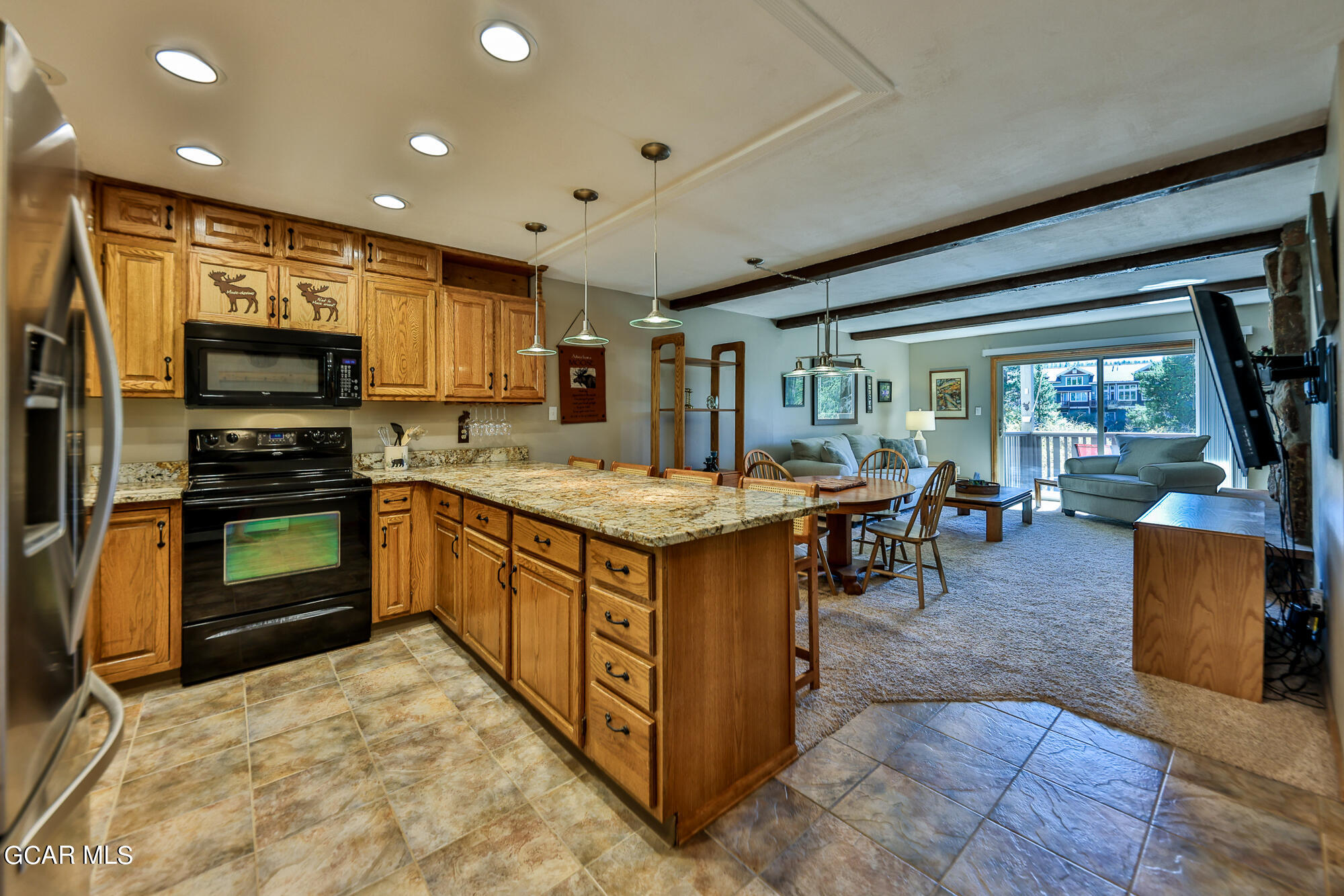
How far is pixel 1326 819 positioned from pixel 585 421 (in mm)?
4434

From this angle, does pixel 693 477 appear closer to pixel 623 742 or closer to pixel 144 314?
pixel 623 742

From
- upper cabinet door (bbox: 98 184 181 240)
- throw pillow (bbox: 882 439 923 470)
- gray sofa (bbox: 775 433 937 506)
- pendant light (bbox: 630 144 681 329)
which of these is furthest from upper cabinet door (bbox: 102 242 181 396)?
throw pillow (bbox: 882 439 923 470)

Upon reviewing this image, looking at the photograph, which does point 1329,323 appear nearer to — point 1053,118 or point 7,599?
point 1053,118

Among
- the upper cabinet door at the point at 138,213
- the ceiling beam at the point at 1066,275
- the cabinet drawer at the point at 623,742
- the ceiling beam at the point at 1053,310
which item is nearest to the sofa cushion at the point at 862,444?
the ceiling beam at the point at 1053,310

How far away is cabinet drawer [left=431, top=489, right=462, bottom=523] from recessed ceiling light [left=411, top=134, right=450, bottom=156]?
1.65 meters

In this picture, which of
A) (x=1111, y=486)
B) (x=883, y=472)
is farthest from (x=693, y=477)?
(x=1111, y=486)

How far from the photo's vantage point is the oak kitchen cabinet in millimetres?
2467

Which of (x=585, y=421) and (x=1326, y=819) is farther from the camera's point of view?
(x=585, y=421)

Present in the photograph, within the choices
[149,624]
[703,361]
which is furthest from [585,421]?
[149,624]

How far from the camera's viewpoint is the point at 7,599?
0.64 m

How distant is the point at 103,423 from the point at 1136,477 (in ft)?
26.3

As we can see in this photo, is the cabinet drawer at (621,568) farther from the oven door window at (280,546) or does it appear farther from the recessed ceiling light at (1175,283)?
the recessed ceiling light at (1175,283)

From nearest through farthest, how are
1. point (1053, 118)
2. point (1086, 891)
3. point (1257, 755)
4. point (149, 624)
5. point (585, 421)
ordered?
point (1086, 891), point (1257, 755), point (1053, 118), point (149, 624), point (585, 421)

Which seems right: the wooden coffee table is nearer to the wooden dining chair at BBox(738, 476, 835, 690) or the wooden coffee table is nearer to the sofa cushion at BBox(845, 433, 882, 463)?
the sofa cushion at BBox(845, 433, 882, 463)
